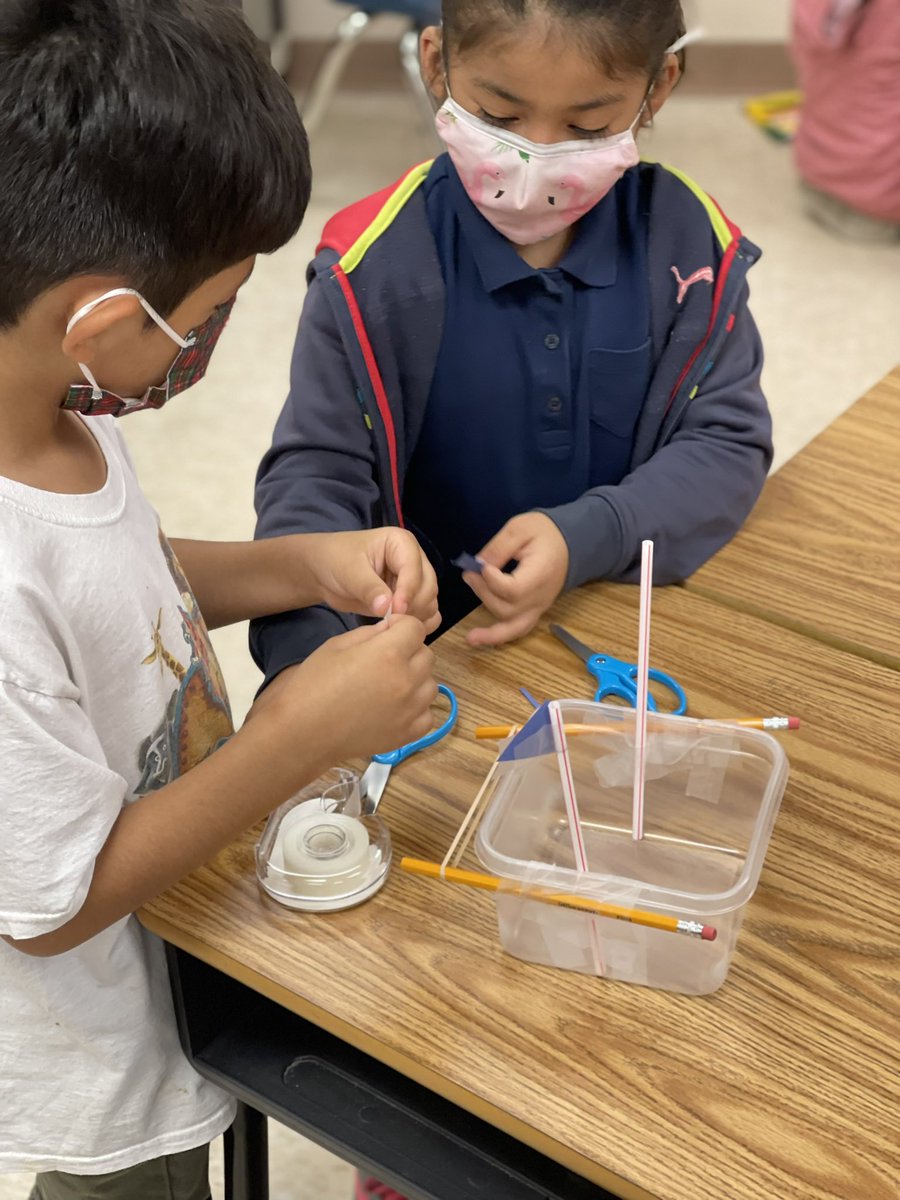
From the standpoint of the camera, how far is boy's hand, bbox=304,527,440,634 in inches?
37.3

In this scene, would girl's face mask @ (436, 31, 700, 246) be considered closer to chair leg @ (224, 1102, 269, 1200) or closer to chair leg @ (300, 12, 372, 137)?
chair leg @ (224, 1102, 269, 1200)

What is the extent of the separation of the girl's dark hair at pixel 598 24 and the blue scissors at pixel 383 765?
522mm

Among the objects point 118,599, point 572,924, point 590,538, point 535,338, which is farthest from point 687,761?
point 535,338

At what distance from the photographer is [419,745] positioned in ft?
3.03

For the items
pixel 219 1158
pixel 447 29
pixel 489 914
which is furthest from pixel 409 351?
pixel 219 1158

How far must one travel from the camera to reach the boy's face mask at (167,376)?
0.76 metres

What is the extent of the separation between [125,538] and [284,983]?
287 mm

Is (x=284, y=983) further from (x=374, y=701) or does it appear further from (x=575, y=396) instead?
(x=575, y=396)

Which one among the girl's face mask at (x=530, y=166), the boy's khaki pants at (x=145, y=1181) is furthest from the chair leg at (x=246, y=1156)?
the girl's face mask at (x=530, y=166)

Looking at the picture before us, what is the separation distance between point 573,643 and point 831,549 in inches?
10.9

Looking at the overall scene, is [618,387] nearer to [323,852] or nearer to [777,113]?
[323,852]

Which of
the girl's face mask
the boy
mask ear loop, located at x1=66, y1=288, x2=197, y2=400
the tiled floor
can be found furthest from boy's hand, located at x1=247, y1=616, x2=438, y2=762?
the tiled floor

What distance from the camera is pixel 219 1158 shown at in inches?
56.9

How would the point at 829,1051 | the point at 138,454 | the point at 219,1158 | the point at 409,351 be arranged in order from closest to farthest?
the point at 829,1051 → the point at 409,351 → the point at 219,1158 → the point at 138,454
